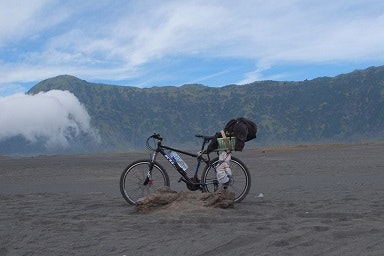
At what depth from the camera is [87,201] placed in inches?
392

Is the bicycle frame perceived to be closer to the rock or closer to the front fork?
the front fork

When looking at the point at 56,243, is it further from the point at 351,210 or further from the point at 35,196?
the point at 35,196

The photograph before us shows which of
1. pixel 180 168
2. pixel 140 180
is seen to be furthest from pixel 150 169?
pixel 180 168

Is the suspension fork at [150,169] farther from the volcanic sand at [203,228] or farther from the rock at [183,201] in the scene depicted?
the rock at [183,201]

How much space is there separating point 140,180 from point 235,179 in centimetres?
166

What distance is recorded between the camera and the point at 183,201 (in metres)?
8.10

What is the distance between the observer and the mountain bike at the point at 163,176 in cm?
898

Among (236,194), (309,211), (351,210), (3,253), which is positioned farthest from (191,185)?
(3,253)

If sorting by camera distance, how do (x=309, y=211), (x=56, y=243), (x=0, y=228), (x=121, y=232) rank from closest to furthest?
(x=56, y=243)
(x=121, y=232)
(x=0, y=228)
(x=309, y=211)

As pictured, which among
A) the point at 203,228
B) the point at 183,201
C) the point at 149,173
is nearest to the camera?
the point at 203,228

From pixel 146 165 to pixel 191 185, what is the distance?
2.81 feet

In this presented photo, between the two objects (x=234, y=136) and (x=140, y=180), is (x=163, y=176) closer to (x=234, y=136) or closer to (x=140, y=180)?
(x=140, y=180)

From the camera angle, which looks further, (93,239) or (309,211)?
(309,211)

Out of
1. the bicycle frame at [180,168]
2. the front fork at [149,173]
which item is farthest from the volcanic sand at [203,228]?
the bicycle frame at [180,168]
